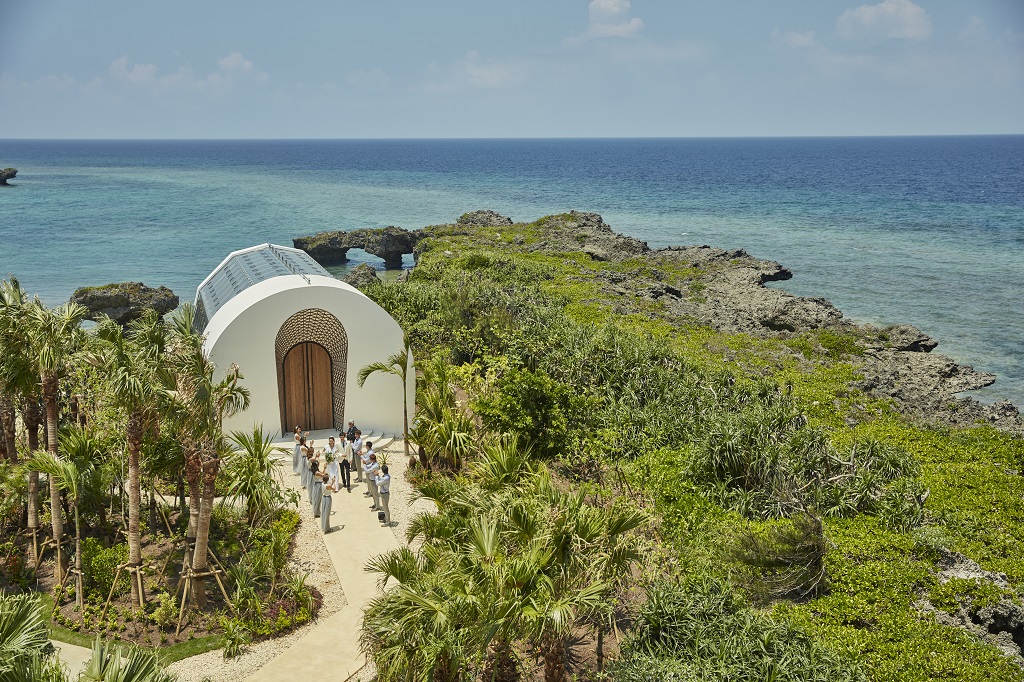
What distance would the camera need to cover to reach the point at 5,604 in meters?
8.24

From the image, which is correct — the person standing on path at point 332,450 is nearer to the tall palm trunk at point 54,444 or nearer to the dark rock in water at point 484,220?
the tall palm trunk at point 54,444

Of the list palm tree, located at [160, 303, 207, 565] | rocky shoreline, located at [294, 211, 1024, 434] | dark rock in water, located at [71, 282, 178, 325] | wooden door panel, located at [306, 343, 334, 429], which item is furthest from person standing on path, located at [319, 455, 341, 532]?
dark rock in water, located at [71, 282, 178, 325]

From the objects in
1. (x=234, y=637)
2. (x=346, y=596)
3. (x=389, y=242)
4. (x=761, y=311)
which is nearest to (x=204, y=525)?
(x=234, y=637)

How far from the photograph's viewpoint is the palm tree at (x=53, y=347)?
13039mm

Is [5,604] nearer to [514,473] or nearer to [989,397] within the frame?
[514,473]

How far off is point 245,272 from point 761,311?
19.5 metres

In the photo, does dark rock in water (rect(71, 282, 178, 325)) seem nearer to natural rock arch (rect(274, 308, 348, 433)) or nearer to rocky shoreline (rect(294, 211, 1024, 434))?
rocky shoreline (rect(294, 211, 1024, 434))

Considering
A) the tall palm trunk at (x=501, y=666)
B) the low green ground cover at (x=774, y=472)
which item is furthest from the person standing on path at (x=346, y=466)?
the tall palm trunk at (x=501, y=666)

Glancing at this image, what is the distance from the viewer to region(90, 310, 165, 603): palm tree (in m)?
11.6

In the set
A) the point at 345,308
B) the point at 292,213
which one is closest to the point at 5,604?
the point at 345,308

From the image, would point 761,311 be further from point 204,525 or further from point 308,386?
point 204,525

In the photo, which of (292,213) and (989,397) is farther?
(292,213)

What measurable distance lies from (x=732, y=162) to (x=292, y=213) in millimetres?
128201

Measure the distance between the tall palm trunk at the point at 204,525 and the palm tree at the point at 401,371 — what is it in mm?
7387
